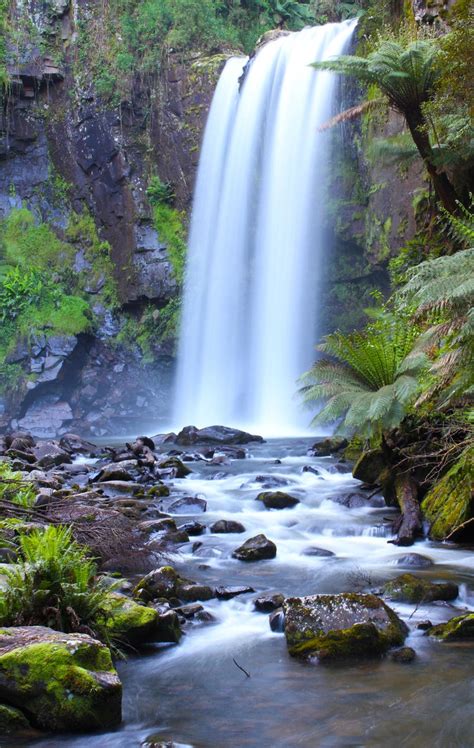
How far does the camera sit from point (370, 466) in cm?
919

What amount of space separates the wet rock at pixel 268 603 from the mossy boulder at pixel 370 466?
12.6 feet

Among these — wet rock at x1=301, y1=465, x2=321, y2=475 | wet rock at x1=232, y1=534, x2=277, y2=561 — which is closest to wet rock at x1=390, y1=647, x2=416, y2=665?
wet rock at x1=232, y1=534, x2=277, y2=561

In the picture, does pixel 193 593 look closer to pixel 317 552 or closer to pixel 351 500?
pixel 317 552

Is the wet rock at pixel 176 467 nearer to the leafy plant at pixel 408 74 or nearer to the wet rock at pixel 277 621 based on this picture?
the leafy plant at pixel 408 74

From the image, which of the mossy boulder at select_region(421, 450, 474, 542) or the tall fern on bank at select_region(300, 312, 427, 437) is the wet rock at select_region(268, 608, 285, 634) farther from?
the tall fern on bank at select_region(300, 312, 427, 437)

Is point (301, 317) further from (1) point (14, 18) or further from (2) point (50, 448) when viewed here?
(1) point (14, 18)

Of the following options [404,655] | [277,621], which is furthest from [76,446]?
[404,655]

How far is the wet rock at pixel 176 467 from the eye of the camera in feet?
37.8

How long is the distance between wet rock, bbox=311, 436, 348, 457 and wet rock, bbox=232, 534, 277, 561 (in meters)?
6.66

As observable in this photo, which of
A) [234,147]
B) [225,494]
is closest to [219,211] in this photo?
[234,147]

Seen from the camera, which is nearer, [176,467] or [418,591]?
[418,591]

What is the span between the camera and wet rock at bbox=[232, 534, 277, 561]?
6727mm

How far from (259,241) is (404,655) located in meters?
18.1

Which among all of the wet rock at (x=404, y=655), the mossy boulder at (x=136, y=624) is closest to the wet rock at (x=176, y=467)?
the mossy boulder at (x=136, y=624)
